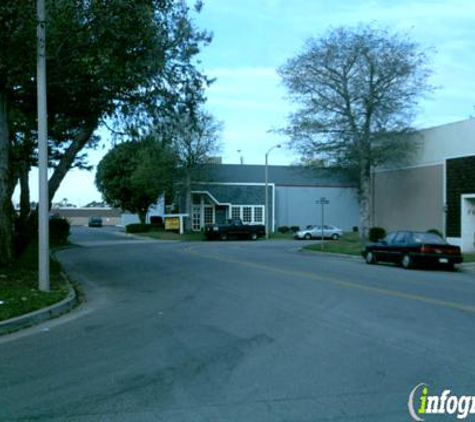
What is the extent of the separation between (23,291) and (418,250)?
14577 millimetres

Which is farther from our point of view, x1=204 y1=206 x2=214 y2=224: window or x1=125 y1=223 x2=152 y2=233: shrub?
x1=125 y1=223 x2=152 y2=233: shrub

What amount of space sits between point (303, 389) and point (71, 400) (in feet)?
7.67

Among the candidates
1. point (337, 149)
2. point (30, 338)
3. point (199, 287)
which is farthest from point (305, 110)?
point (30, 338)

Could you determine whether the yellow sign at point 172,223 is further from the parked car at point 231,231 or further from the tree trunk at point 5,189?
the tree trunk at point 5,189

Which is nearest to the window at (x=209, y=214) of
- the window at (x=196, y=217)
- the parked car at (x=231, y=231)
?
the window at (x=196, y=217)

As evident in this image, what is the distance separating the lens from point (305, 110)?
3659 centimetres

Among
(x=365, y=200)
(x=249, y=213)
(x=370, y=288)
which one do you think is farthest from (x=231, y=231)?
(x=370, y=288)

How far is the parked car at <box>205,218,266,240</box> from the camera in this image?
5184 cm

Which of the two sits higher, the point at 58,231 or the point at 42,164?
the point at 42,164

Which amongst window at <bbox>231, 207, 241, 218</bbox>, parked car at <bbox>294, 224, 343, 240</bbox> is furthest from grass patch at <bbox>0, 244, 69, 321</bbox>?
window at <bbox>231, 207, 241, 218</bbox>

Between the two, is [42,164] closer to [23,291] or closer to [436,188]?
[23,291]

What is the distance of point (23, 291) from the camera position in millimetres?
13781

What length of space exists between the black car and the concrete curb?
13.9m

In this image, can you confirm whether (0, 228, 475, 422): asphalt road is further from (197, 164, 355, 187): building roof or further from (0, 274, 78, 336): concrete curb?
(197, 164, 355, 187): building roof
